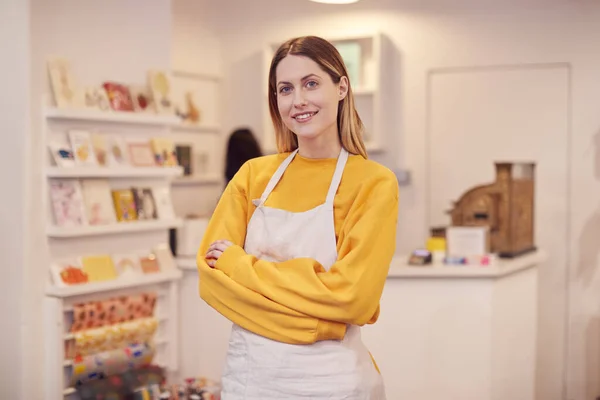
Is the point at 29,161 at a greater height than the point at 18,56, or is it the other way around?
the point at 18,56

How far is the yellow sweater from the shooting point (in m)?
1.84

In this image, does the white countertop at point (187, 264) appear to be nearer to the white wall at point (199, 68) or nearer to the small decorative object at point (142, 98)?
the small decorative object at point (142, 98)

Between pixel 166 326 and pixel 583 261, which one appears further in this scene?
pixel 583 261

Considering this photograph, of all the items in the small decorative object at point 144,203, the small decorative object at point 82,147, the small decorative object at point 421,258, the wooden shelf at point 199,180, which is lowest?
the small decorative object at point 421,258

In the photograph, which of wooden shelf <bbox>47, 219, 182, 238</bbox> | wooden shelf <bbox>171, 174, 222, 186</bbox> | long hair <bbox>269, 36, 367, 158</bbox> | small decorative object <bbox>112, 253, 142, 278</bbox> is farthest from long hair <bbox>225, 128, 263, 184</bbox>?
long hair <bbox>269, 36, 367, 158</bbox>

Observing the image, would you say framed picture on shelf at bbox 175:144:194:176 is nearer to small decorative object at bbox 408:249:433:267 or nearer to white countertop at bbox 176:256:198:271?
white countertop at bbox 176:256:198:271

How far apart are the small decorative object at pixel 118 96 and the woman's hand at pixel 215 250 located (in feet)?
7.05

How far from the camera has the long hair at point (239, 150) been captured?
5.69 meters

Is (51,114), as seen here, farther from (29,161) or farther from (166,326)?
(166,326)

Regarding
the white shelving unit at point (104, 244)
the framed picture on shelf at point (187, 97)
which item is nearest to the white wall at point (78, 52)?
the white shelving unit at point (104, 244)

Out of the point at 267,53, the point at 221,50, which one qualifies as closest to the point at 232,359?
the point at 267,53

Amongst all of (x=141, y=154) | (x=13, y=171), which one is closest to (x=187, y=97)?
(x=141, y=154)

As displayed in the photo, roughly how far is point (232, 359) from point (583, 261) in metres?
3.81

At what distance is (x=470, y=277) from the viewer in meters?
3.78
